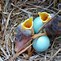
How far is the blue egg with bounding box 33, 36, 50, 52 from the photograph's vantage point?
5.19ft

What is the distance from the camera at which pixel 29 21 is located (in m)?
1.62

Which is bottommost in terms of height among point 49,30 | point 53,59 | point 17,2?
point 53,59

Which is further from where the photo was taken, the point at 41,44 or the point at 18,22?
the point at 18,22

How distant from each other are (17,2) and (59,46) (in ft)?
1.40

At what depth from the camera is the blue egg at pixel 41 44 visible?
1.58 meters

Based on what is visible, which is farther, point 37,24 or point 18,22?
point 18,22

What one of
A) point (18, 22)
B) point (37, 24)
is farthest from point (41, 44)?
point (18, 22)

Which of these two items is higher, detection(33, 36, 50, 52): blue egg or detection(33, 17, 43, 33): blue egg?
detection(33, 17, 43, 33): blue egg

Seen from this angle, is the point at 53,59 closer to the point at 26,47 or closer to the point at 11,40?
the point at 26,47

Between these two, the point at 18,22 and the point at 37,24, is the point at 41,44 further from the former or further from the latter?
the point at 18,22

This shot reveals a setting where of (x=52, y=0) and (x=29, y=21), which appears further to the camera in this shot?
(x=52, y=0)

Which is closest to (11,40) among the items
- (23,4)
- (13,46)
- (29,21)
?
(13,46)

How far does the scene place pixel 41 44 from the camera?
1580 mm

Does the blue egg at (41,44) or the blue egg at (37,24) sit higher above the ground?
the blue egg at (37,24)
